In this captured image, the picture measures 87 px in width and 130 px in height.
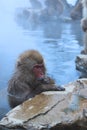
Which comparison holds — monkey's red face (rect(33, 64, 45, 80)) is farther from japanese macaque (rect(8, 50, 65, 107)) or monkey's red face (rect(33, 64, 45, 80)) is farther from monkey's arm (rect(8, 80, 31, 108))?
monkey's arm (rect(8, 80, 31, 108))

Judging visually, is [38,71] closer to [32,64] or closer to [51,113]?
[32,64]

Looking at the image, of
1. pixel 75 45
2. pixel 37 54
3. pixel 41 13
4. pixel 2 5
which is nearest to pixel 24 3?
pixel 2 5

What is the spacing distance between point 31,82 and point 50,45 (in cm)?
442

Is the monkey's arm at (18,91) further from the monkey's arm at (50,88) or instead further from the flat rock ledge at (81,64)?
the flat rock ledge at (81,64)

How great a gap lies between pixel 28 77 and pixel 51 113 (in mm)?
447

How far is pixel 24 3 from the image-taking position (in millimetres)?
19719

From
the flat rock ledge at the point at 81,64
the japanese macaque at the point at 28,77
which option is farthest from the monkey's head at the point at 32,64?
the flat rock ledge at the point at 81,64

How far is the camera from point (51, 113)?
2.59 m

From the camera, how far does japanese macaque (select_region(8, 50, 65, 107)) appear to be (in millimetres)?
2936

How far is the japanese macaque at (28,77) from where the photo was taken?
2936 millimetres

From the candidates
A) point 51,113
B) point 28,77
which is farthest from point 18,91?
point 51,113

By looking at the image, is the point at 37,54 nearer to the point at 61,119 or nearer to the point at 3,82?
the point at 61,119

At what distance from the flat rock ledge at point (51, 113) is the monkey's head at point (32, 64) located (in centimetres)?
16

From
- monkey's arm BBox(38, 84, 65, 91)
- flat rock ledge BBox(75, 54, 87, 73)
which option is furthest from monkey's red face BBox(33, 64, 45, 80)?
flat rock ledge BBox(75, 54, 87, 73)
